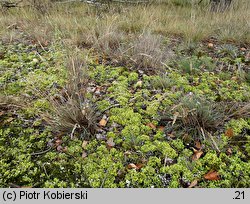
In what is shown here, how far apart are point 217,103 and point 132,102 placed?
102cm

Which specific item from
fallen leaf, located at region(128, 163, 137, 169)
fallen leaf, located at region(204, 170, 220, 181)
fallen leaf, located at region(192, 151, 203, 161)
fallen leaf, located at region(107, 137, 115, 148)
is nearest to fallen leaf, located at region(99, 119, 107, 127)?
fallen leaf, located at region(107, 137, 115, 148)

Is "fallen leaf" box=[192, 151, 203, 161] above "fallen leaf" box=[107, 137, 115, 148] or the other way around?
the other way around

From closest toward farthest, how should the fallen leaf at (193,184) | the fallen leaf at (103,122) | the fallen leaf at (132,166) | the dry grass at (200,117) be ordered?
the fallen leaf at (193,184), the fallen leaf at (132,166), the dry grass at (200,117), the fallen leaf at (103,122)

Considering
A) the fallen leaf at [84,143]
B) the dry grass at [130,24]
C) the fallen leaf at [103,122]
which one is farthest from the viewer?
the dry grass at [130,24]

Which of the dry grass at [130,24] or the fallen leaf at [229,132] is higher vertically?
the dry grass at [130,24]

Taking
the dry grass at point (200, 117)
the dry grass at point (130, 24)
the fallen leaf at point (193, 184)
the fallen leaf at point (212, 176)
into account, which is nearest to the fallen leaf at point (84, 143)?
the dry grass at point (200, 117)

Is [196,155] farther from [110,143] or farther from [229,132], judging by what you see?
[110,143]

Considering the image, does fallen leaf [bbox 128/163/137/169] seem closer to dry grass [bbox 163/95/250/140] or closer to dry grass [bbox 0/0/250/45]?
dry grass [bbox 163/95/250/140]

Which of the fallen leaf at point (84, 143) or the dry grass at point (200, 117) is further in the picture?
the dry grass at point (200, 117)

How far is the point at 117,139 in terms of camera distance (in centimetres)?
209

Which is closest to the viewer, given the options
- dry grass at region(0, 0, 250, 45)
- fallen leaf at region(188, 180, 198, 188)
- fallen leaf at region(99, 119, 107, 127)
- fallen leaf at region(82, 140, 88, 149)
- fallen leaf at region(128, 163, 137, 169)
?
fallen leaf at region(188, 180, 198, 188)

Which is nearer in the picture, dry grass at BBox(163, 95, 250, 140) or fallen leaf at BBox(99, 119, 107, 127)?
dry grass at BBox(163, 95, 250, 140)

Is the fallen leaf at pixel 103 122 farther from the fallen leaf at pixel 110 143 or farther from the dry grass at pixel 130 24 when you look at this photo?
the dry grass at pixel 130 24

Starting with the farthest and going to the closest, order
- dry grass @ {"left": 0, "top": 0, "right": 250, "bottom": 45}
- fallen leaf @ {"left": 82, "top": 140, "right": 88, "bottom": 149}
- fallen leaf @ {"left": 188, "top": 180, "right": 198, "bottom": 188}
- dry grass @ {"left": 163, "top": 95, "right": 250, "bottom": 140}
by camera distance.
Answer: dry grass @ {"left": 0, "top": 0, "right": 250, "bottom": 45} < dry grass @ {"left": 163, "top": 95, "right": 250, "bottom": 140} < fallen leaf @ {"left": 82, "top": 140, "right": 88, "bottom": 149} < fallen leaf @ {"left": 188, "top": 180, "right": 198, "bottom": 188}
